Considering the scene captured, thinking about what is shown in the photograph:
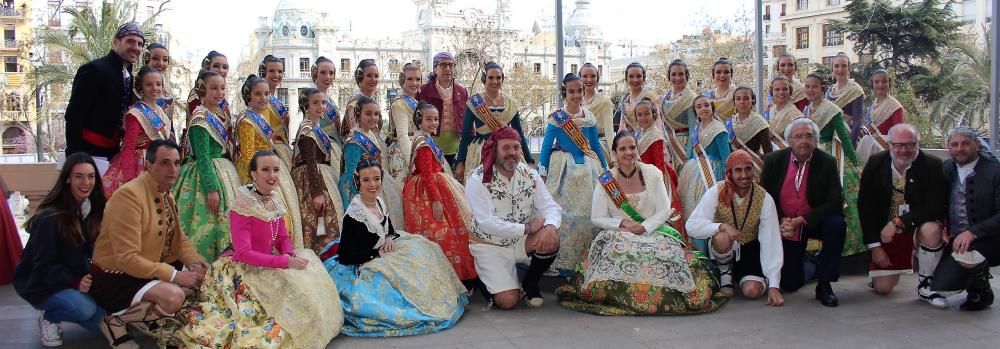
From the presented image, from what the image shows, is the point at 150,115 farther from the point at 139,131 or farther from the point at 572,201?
the point at 572,201

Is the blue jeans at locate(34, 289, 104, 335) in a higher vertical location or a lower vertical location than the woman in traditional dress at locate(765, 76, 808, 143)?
lower

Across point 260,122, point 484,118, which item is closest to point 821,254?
point 484,118

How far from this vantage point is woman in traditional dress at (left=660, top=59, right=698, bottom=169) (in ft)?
20.1

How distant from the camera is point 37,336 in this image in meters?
4.19

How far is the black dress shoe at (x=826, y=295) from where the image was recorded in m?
4.77

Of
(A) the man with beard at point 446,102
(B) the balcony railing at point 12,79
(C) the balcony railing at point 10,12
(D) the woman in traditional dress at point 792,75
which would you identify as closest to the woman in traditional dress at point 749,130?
(D) the woman in traditional dress at point 792,75

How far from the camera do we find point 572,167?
5.46 metres

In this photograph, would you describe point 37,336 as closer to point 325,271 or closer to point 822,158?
point 325,271

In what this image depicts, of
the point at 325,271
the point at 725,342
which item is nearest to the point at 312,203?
the point at 325,271

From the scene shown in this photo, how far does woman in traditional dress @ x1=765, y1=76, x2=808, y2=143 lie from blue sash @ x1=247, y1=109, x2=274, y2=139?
3.51 metres

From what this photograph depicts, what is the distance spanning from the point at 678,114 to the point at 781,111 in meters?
0.73

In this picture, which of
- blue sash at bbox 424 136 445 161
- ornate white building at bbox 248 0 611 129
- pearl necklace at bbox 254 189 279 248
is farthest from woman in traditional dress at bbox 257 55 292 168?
ornate white building at bbox 248 0 611 129

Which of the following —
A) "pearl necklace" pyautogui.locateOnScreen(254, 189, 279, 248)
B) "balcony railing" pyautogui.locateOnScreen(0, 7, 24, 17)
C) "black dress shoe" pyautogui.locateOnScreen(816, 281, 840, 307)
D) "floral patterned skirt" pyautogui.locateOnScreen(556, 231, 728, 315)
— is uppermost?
"balcony railing" pyautogui.locateOnScreen(0, 7, 24, 17)

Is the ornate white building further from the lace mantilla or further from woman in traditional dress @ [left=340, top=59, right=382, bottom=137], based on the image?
the lace mantilla
